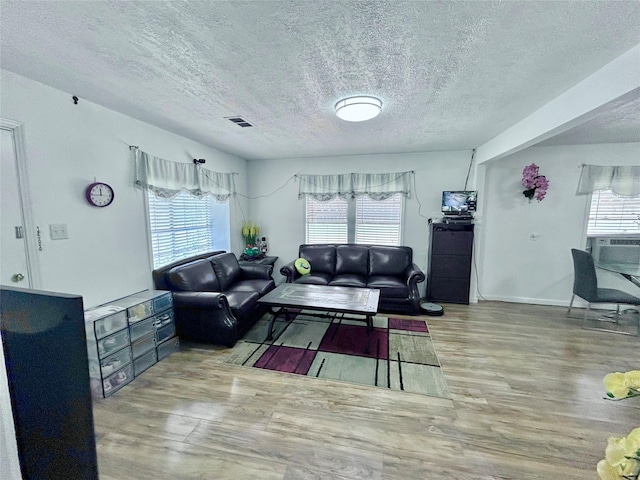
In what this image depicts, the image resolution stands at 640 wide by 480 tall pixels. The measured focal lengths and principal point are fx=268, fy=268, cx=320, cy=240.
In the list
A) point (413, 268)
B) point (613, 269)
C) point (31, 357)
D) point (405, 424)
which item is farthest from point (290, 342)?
point (613, 269)

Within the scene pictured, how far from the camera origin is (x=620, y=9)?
4.13ft

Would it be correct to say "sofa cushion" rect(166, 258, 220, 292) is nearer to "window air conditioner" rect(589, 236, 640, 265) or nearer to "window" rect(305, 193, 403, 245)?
"window" rect(305, 193, 403, 245)

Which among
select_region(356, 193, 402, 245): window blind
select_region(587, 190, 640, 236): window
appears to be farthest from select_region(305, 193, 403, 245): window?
select_region(587, 190, 640, 236): window

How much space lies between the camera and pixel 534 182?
3.90 m

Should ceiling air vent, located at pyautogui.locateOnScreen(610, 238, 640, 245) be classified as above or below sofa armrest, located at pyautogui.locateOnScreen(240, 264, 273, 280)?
above

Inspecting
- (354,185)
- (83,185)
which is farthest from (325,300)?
(83,185)

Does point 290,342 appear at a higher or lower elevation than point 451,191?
lower

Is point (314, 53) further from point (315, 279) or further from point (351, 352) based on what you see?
point (315, 279)

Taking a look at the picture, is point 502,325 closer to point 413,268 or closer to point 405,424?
point 413,268

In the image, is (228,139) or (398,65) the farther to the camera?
(228,139)

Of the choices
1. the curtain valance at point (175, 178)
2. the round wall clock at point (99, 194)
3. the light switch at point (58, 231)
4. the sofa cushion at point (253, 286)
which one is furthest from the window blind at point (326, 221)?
the light switch at point (58, 231)

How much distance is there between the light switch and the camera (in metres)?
2.18

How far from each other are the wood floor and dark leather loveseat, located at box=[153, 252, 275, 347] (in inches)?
10.2

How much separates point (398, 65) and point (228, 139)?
2547 mm
